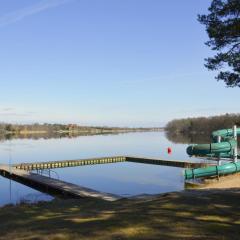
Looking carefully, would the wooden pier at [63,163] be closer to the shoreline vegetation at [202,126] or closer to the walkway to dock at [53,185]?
the walkway to dock at [53,185]

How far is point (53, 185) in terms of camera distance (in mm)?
32406

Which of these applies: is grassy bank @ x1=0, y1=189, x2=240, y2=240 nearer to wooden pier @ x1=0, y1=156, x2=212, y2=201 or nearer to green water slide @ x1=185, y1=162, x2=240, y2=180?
wooden pier @ x1=0, y1=156, x2=212, y2=201

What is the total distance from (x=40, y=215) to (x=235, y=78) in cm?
869

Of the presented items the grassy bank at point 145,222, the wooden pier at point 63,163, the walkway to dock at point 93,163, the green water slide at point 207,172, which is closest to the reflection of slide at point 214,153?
the green water slide at point 207,172

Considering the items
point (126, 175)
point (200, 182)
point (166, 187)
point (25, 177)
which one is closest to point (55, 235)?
point (200, 182)

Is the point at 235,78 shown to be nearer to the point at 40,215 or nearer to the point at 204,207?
the point at 204,207

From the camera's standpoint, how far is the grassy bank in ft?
32.9

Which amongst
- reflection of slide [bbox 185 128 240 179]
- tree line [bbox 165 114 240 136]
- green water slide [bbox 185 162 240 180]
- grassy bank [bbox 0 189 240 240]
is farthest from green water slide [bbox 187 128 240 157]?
tree line [bbox 165 114 240 136]

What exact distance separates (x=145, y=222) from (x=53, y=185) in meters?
22.0

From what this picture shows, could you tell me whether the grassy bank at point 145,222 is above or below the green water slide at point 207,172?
above

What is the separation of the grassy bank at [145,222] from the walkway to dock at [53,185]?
895cm

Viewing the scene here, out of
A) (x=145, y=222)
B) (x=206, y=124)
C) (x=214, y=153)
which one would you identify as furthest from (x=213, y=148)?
(x=206, y=124)

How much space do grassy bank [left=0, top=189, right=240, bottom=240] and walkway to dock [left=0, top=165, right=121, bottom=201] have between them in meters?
8.95

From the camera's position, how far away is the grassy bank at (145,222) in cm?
1003
